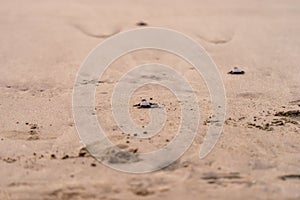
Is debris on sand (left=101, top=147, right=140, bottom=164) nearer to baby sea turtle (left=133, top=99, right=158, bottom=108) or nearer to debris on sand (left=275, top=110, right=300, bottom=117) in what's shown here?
baby sea turtle (left=133, top=99, right=158, bottom=108)

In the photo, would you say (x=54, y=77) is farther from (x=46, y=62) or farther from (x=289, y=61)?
(x=289, y=61)

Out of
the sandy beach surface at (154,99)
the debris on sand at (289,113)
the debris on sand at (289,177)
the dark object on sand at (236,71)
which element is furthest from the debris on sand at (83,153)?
the dark object on sand at (236,71)

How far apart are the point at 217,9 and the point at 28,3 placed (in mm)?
1975

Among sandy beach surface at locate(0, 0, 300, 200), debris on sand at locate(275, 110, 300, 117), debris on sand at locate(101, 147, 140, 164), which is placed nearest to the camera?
sandy beach surface at locate(0, 0, 300, 200)

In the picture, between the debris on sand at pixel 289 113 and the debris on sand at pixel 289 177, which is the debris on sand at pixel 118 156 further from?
the debris on sand at pixel 289 113

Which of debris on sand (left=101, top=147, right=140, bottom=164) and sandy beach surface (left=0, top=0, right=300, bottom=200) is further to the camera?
debris on sand (left=101, top=147, right=140, bottom=164)

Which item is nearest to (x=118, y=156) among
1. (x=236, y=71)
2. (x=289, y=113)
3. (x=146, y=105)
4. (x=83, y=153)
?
(x=83, y=153)

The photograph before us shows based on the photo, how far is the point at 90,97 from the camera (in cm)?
314

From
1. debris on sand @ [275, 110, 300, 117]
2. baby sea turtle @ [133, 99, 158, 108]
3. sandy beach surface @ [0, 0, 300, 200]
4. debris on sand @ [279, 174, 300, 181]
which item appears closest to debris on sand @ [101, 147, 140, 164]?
sandy beach surface @ [0, 0, 300, 200]

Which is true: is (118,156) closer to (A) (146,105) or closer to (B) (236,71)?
(A) (146,105)

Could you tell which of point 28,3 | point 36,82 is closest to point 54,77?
point 36,82

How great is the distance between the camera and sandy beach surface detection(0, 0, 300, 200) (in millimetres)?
2254

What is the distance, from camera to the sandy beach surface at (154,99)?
7.39 feet

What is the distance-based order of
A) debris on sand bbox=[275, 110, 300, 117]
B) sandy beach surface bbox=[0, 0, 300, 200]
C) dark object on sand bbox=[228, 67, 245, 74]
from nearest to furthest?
sandy beach surface bbox=[0, 0, 300, 200] → debris on sand bbox=[275, 110, 300, 117] → dark object on sand bbox=[228, 67, 245, 74]
